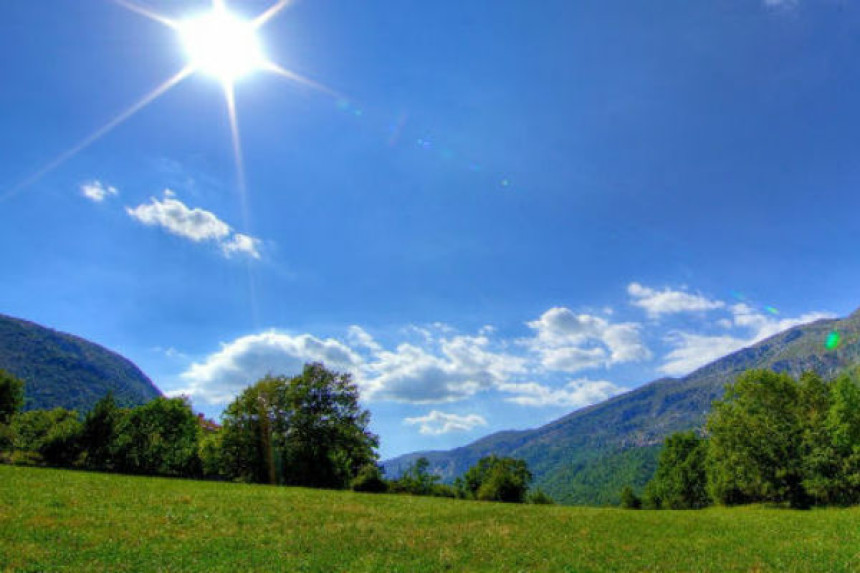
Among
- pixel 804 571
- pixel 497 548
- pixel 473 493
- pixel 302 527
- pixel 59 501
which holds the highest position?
pixel 59 501

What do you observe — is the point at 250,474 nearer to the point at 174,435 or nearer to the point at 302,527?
the point at 174,435

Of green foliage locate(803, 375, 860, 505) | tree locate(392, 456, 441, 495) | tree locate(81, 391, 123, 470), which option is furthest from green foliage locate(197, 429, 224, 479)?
green foliage locate(803, 375, 860, 505)

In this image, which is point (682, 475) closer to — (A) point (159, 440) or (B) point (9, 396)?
(A) point (159, 440)

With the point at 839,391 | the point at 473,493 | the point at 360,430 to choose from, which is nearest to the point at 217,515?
the point at 360,430

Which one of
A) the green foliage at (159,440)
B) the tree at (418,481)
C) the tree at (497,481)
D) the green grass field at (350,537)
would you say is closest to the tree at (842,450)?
the green grass field at (350,537)

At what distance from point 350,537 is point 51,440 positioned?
60.3 metres

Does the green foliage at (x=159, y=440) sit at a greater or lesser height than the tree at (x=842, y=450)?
greater

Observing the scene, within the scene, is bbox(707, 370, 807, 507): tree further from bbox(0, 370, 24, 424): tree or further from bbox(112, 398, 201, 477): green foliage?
bbox(0, 370, 24, 424): tree

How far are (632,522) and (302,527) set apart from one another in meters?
25.5

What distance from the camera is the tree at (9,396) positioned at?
77.8 meters

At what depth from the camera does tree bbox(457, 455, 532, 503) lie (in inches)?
3285

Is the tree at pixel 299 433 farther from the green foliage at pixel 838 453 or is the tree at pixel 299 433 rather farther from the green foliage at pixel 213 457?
the green foliage at pixel 838 453

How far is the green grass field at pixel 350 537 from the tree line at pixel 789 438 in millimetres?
25627

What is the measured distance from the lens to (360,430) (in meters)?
77.8
